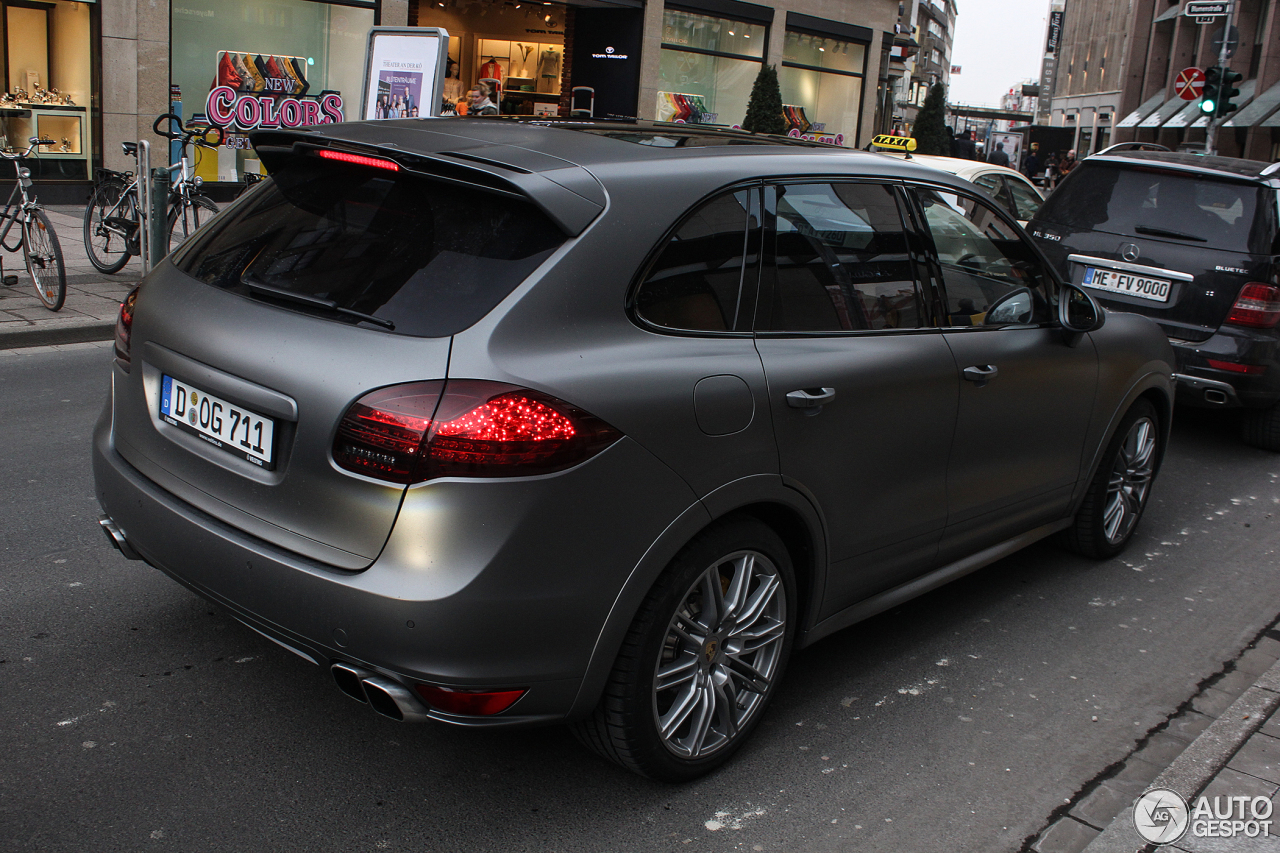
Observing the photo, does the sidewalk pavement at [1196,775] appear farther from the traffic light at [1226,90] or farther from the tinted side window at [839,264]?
the traffic light at [1226,90]

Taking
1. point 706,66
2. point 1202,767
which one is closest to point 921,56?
point 706,66

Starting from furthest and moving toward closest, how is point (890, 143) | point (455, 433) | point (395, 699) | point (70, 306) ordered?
1. point (890, 143)
2. point (70, 306)
3. point (395, 699)
4. point (455, 433)

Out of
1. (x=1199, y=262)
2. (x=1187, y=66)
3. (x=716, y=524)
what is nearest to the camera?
(x=716, y=524)

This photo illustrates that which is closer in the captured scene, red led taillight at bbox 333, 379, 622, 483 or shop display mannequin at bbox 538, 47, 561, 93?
red led taillight at bbox 333, 379, 622, 483

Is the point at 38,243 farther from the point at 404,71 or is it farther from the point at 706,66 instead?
the point at 706,66

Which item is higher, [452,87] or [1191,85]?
[1191,85]

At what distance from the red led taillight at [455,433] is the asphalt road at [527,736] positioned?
96cm

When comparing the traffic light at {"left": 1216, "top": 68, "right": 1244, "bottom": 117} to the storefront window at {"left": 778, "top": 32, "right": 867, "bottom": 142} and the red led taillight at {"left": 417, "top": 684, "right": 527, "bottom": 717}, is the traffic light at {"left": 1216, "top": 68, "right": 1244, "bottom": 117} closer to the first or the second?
the storefront window at {"left": 778, "top": 32, "right": 867, "bottom": 142}

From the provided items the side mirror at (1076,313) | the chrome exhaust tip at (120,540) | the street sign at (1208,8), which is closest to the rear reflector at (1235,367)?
the side mirror at (1076,313)

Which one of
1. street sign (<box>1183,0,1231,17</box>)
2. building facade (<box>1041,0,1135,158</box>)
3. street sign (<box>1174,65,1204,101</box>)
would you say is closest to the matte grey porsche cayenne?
street sign (<box>1183,0,1231,17</box>)

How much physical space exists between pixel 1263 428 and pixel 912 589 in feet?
16.1

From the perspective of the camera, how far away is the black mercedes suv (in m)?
6.94

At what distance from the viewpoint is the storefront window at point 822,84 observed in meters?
26.3

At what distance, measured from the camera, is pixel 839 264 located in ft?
11.2
